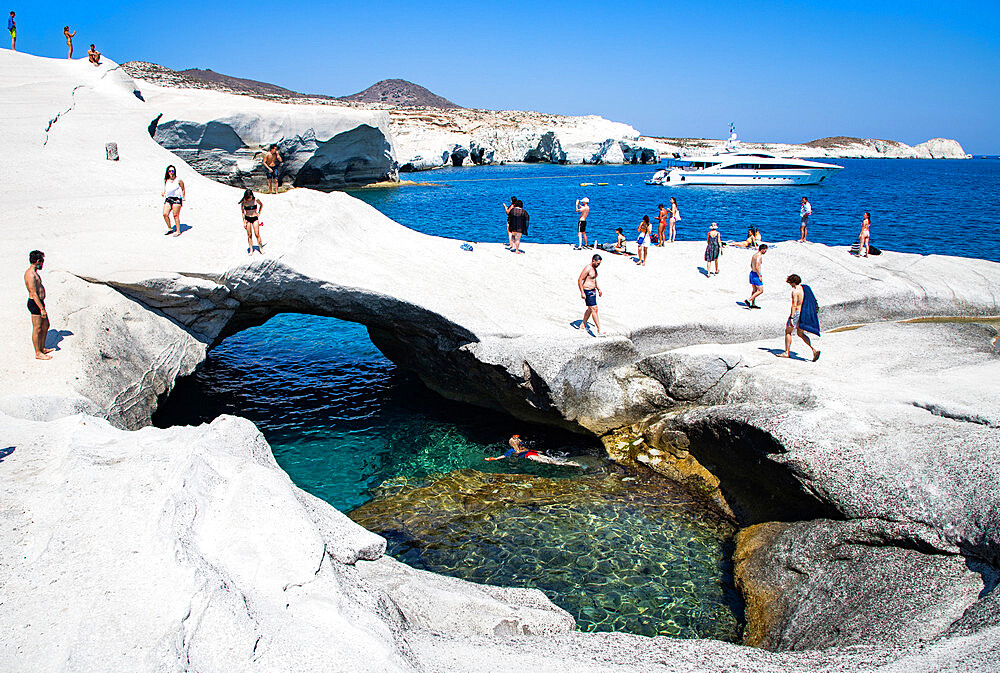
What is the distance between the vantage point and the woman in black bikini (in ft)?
44.2

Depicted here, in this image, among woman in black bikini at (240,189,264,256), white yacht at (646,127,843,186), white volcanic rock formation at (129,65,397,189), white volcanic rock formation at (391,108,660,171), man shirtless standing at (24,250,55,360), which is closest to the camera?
man shirtless standing at (24,250,55,360)

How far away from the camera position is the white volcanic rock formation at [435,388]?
571 centimetres

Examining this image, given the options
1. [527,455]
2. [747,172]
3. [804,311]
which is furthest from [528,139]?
[527,455]

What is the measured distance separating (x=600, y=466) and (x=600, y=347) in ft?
8.19

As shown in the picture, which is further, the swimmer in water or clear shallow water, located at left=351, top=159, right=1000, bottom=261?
clear shallow water, located at left=351, top=159, right=1000, bottom=261

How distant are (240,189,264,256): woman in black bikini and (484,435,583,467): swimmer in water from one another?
21.4ft

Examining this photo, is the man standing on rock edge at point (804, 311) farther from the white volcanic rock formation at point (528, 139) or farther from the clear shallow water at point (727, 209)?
the white volcanic rock formation at point (528, 139)

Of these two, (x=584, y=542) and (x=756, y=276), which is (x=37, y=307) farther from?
(x=756, y=276)

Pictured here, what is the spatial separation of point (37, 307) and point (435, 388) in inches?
347

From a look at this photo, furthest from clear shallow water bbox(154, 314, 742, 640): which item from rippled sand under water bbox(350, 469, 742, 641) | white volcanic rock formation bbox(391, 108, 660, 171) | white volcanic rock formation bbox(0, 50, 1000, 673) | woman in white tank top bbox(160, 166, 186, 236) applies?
white volcanic rock formation bbox(391, 108, 660, 171)

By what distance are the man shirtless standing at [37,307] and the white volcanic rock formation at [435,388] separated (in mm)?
404

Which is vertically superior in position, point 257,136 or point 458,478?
point 257,136

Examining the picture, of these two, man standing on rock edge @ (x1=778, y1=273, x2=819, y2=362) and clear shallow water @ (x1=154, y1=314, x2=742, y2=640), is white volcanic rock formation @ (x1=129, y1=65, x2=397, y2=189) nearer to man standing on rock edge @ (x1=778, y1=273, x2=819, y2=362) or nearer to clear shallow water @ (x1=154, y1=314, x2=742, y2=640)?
clear shallow water @ (x1=154, y1=314, x2=742, y2=640)

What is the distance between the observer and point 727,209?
5272cm
